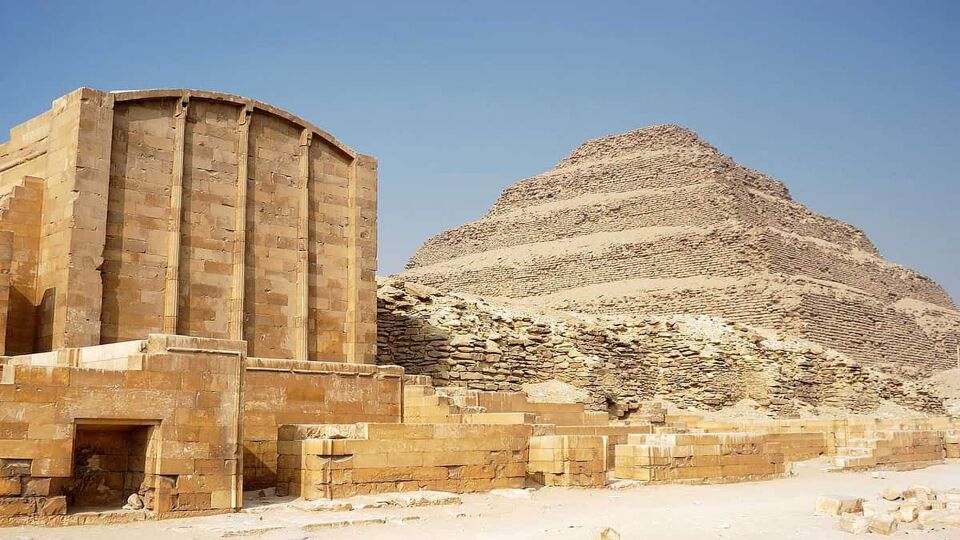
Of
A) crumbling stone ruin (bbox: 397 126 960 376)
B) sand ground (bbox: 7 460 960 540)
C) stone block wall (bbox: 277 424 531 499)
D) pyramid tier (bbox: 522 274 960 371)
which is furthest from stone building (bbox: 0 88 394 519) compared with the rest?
crumbling stone ruin (bbox: 397 126 960 376)

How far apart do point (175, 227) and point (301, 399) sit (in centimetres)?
369

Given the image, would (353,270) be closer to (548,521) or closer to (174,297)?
(174,297)

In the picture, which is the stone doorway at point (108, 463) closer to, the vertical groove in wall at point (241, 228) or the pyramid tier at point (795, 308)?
the vertical groove in wall at point (241, 228)

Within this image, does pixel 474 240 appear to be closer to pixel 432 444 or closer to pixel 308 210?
pixel 308 210

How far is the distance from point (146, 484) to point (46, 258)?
20.0 feet

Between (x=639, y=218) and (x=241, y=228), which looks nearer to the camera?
(x=241, y=228)

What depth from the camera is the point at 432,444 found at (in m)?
12.1

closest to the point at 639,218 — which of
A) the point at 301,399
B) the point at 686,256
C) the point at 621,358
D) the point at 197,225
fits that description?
the point at 686,256

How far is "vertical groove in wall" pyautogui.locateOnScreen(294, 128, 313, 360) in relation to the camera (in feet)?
55.0

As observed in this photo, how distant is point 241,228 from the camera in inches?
641

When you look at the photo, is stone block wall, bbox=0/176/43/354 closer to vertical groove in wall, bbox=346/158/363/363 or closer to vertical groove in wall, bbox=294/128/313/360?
vertical groove in wall, bbox=294/128/313/360

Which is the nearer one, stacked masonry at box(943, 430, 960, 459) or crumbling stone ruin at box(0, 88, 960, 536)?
crumbling stone ruin at box(0, 88, 960, 536)

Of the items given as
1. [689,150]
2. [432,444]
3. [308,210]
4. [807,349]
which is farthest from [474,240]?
[432,444]

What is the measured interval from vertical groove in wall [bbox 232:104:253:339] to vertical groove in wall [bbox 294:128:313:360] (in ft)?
3.50
